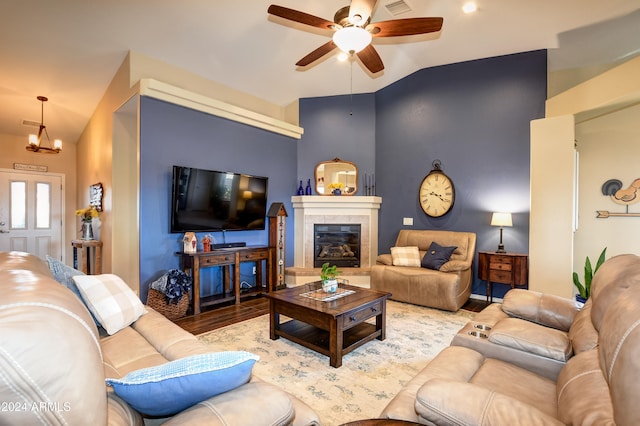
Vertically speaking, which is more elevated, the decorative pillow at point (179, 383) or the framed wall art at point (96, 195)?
the framed wall art at point (96, 195)

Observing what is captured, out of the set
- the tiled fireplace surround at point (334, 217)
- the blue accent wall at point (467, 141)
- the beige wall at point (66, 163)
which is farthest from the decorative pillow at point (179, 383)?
the beige wall at point (66, 163)

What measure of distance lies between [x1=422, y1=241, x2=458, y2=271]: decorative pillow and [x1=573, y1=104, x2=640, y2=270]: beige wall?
1965mm

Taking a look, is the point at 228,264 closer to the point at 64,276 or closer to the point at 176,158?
the point at 176,158

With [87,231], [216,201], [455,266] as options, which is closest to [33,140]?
[87,231]

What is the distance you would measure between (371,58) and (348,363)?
3055 millimetres

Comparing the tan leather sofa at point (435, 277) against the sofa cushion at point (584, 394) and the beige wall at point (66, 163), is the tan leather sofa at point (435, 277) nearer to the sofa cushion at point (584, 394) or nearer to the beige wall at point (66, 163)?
the sofa cushion at point (584, 394)

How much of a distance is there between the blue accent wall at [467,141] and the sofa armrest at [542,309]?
264cm

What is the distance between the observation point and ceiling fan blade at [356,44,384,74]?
323 cm

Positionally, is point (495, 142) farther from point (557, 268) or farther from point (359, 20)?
point (359, 20)

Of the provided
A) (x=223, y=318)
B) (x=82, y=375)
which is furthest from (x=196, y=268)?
(x=82, y=375)

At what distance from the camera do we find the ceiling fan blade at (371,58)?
323 centimetres

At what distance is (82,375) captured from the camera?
0.72 metres

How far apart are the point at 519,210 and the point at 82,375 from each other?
5.16 metres

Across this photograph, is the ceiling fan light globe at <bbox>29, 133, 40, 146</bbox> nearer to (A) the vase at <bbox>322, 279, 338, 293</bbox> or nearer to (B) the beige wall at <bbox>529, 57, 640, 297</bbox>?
(A) the vase at <bbox>322, 279, 338, 293</bbox>
